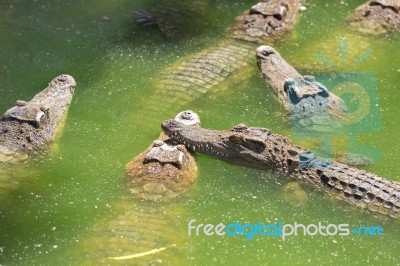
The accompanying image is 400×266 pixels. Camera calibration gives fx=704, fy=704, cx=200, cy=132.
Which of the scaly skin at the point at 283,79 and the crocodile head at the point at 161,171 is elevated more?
the scaly skin at the point at 283,79

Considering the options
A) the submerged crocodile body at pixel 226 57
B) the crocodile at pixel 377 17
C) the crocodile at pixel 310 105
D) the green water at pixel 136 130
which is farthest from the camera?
the crocodile at pixel 377 17

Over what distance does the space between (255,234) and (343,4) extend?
17.2 feet

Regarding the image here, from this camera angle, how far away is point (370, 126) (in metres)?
8.14

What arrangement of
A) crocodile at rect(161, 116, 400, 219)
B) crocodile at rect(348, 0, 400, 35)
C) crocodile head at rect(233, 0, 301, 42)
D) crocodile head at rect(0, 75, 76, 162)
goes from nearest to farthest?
crocodile at rect(161, 116, 400, 219) < crocodile head at rect(0, 75, 76, 162) < crocodile head at rect(233, 0, 301, 42) < crocodile at rect(348, 0, 400, 35)

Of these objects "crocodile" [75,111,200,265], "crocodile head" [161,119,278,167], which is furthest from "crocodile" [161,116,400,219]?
"crocodile" [75,111,200,265]

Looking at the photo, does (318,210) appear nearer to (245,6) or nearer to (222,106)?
(222,106)

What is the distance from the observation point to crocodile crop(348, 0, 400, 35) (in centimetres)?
1006

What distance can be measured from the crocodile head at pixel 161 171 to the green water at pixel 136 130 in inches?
6.0

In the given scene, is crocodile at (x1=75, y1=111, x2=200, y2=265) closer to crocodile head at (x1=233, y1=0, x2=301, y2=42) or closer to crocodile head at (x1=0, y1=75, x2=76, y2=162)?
crocodile head at (x1=0, y1=75, x2=76, y2=162)

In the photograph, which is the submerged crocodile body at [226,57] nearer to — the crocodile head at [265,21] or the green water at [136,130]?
the crocodile head at [265,21]

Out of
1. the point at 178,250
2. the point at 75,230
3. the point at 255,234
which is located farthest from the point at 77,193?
the point at 255,234

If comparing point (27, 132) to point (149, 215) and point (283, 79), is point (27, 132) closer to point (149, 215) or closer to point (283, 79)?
point (149, 215)

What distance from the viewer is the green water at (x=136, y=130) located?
659 cm

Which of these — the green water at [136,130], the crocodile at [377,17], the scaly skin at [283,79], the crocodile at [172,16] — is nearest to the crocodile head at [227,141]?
the green water at [136,130]
